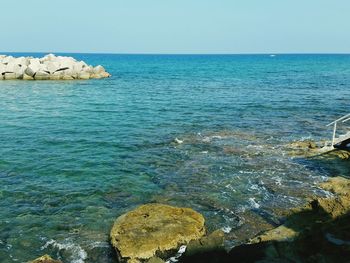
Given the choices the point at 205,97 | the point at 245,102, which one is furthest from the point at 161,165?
the point at 205,97

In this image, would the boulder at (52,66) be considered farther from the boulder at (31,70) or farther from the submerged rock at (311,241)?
the submerged rock at (311,241)

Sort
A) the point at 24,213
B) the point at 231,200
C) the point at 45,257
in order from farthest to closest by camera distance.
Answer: the point at 231,200 → the point at 24,213 → the point at 45,257

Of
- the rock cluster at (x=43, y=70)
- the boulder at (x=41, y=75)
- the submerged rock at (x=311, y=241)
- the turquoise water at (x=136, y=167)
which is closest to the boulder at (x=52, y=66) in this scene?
the rock cluster at (x=43, y=70)

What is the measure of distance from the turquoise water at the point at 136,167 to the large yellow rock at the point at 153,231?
0.96 meters

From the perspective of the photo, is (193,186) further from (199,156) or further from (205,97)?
(205,97)

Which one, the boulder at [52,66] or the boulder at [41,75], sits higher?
the boulder at [52,66]

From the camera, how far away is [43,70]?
73750 millimetres

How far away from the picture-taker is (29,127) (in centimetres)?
3186

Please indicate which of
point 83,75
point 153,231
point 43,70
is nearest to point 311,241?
point 153,231

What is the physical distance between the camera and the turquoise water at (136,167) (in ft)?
49.4

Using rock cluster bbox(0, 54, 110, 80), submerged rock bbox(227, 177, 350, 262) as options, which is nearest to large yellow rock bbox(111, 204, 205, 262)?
submerged rock bbox(227, 177, 350, 262)

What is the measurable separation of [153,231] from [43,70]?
67334 millimetres

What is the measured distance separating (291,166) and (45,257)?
1534 centimetres

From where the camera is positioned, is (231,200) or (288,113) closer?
(231,200)
